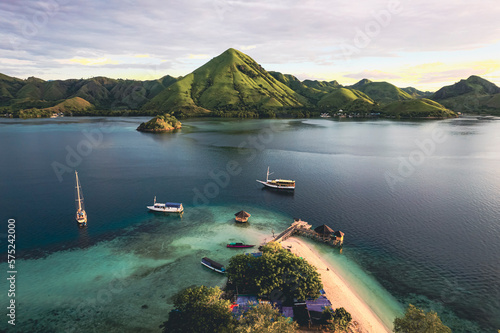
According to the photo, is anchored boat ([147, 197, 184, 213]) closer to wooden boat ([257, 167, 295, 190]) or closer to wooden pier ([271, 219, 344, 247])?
wooden pier ([271, 219, 344, 247])

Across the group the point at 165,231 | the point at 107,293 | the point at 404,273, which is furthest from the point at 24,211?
the point at 404,273

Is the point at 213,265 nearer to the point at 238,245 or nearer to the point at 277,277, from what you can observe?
the point at 238,245

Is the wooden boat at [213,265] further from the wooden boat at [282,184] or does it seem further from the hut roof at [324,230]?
the wooden boat at [282,184]

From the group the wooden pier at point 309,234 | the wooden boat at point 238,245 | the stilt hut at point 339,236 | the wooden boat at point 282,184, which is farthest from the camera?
the wooden boat at point 282,184

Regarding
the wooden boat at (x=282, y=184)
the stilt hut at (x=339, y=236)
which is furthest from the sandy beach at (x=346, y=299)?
the wooden boat at (x=282, y=184)

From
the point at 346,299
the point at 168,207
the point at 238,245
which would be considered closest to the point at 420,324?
the point at 346,299

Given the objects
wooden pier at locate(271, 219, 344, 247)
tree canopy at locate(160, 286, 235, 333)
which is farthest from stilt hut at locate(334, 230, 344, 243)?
tree canopy at locate(160, 286, 235, 333)

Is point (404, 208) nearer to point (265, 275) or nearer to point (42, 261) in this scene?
point (265, 275)
